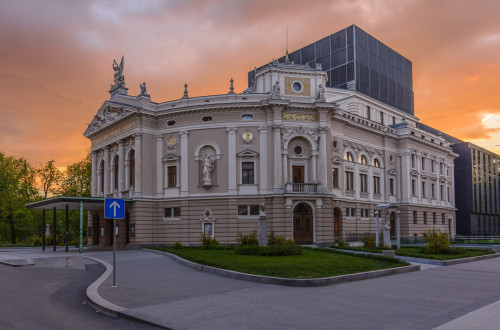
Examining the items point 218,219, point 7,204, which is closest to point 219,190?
point 218,219

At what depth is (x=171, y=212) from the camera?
40.9 m

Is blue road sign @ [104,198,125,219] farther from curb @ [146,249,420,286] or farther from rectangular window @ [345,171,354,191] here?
rectangular window @ [345,171,354,191]

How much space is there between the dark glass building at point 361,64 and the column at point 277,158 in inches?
747

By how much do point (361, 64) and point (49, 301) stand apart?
50862mm

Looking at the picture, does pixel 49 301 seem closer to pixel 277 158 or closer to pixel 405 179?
pixel 277 158

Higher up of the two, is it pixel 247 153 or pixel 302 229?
pixel 247 153

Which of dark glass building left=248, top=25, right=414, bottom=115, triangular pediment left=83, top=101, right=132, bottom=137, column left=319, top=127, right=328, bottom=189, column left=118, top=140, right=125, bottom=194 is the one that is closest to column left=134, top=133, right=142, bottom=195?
triangular pediment left=83, top=101, right=132, bottom=137

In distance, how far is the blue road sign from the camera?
15.2 m

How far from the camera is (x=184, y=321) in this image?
10.5m

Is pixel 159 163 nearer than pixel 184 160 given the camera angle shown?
No

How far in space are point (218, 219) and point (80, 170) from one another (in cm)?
3937

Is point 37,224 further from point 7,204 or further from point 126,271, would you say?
point 126,271

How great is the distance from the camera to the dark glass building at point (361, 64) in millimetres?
56406

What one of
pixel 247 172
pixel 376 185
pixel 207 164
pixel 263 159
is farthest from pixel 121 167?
pixel 376 185
